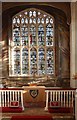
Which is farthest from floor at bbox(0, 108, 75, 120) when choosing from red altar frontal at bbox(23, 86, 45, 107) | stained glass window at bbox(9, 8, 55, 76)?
stained glass window at bbox(9, 8, 55, 76)

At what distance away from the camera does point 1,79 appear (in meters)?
15.9

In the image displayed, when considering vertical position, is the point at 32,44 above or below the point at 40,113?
above

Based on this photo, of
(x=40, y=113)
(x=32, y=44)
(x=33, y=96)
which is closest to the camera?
(x=40, y=113)

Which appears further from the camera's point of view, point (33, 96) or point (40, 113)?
point (33, 96)

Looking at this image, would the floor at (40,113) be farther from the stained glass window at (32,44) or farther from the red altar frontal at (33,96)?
the stained glass window at (32,44)

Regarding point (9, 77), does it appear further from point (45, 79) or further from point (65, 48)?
point (65, 48)

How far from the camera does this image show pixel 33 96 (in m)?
14.1

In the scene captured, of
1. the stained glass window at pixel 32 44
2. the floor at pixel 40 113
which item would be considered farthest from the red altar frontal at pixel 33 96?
the stained glass window at pixel 32 44

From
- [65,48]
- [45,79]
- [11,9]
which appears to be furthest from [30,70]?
[11,9]

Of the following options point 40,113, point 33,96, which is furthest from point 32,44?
point 40,113

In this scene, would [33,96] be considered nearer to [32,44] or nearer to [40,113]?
[40,113]

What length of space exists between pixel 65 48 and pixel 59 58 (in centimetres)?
58

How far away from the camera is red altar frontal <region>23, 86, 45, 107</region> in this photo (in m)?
14.0

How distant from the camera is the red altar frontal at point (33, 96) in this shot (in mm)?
14039
